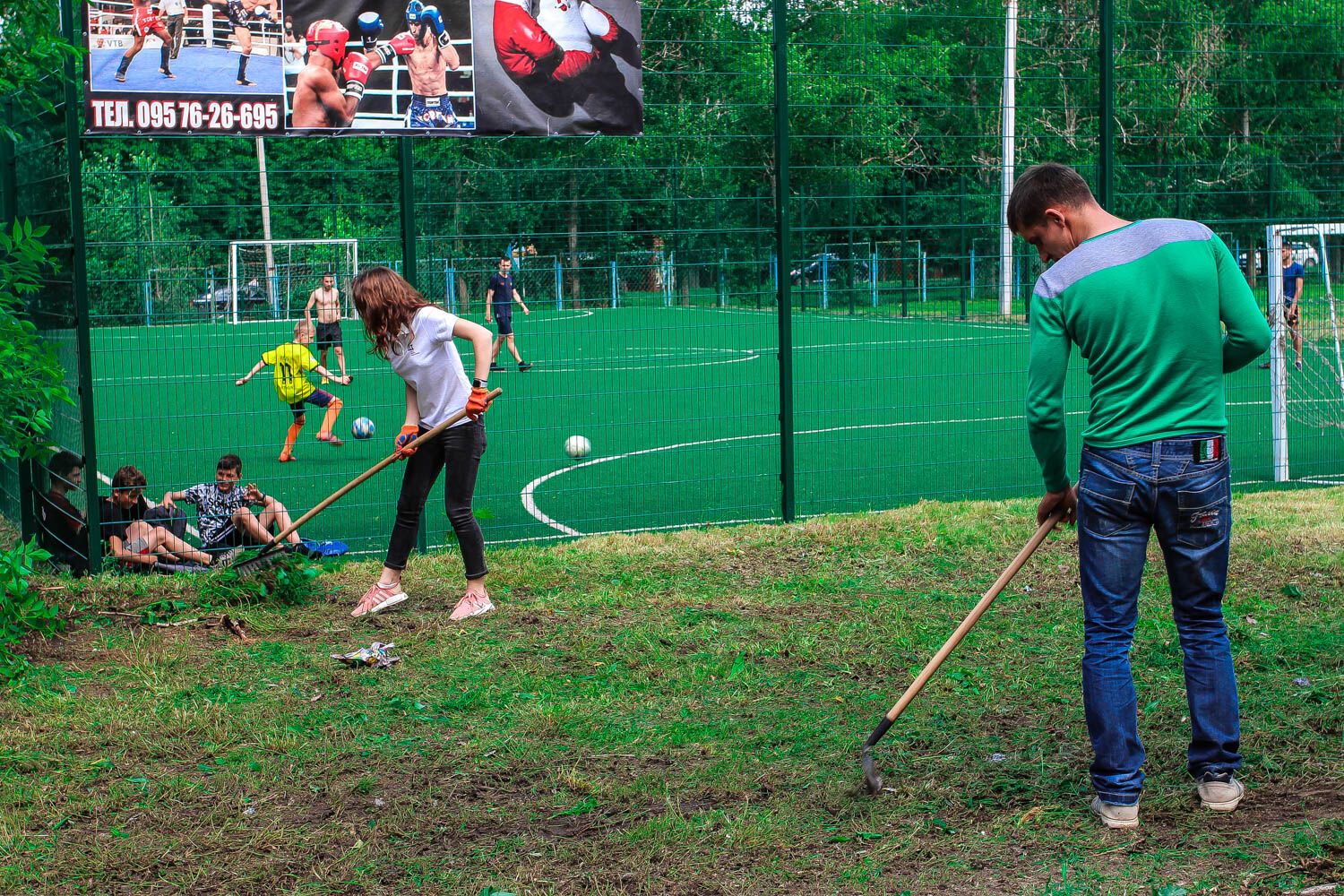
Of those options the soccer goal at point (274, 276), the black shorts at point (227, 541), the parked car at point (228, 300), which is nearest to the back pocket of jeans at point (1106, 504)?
the black shorts at point (227, 541)

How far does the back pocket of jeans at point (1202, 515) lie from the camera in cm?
402

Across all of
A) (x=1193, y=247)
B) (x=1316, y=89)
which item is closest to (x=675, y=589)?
(x=1193, y=247)

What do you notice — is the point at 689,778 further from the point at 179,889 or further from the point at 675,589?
the point at 675,589

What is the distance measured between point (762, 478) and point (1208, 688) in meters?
7.77

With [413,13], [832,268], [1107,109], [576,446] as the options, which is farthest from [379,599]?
[1107,109]

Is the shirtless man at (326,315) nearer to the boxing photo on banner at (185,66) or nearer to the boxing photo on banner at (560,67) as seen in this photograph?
the boxing photo on banner at (185,66)

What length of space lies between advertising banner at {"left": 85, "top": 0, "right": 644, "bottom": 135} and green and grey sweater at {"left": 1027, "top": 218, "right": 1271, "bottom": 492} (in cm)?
547

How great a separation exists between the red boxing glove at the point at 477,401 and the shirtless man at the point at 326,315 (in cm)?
464

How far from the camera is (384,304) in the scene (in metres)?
6.80

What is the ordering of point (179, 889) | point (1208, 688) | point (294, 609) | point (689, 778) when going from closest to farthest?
1. point (179, 889)
2. point (1208, 688)
3. point (689, 778)
4. point (294, 609)

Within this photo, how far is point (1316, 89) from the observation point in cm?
2270

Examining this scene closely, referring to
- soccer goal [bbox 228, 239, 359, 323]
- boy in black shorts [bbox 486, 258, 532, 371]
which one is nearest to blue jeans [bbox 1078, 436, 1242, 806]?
boy in black shorts [bbox 486, 258, 532, 371]

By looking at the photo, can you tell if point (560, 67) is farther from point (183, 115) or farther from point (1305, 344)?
point (1305, 344)

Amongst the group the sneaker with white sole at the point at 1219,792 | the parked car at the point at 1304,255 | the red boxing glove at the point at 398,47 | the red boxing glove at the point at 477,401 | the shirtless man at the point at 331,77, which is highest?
the red boxing glove at the point at 398,47
